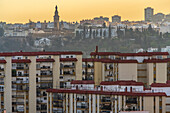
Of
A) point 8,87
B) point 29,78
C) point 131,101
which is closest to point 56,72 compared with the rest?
point 29,78

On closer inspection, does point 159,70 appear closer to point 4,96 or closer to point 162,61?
point 162,61

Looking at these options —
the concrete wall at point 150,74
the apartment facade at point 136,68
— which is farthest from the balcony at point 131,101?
the concrete wall at point 150,74

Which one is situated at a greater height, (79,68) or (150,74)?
Result: (79,68)

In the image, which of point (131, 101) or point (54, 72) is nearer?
point (131, 101)

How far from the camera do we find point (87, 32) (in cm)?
17200

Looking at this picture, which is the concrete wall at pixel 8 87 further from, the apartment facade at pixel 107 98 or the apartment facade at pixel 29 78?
the apartment facade at pixel 107 98

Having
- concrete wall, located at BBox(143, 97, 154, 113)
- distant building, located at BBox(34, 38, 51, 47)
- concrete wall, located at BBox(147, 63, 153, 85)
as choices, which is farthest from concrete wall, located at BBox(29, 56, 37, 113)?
distant building, located at BBox(34, 38, 51, 47)

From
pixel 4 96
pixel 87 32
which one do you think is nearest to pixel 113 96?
pixel 4 96

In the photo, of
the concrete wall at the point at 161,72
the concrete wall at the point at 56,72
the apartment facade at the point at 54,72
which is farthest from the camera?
the concrete wall at the point at 161,72

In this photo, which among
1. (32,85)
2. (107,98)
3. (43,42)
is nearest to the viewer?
(107,98)

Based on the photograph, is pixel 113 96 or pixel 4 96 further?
pixel 4 96

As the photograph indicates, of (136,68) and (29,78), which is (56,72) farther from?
(136,68)

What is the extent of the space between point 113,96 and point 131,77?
39.1 feet

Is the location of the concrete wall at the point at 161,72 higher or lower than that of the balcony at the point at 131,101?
higher
